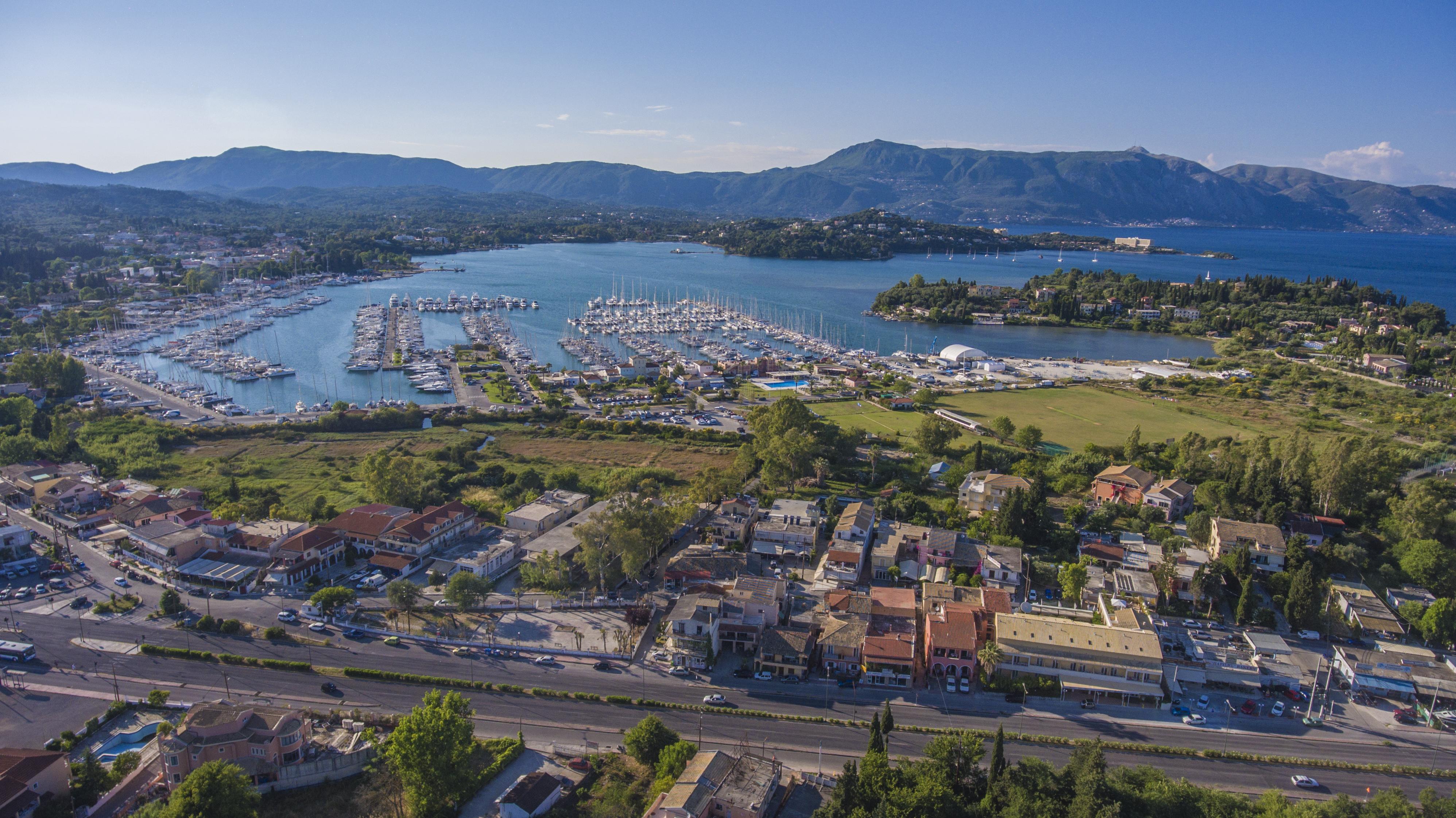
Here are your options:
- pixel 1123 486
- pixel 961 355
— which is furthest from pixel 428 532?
pixel 961 355

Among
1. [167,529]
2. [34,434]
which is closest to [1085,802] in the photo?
[167,529]

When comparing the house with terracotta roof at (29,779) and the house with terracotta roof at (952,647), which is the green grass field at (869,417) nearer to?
the house with terracotta roof at (952,647)

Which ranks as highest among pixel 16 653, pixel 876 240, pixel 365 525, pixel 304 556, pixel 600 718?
pixel 876 240

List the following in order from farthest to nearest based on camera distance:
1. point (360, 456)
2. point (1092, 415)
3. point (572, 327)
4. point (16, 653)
Result: point (572, 327)
point (1092, 415)
point (360, 456)
point (16, 653)

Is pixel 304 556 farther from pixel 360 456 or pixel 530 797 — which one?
pixel 360 456

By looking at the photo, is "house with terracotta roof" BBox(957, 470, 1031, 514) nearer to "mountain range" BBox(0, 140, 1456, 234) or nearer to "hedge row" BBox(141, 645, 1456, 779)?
"hedge row" BBox(141, 645, 1456, 779)

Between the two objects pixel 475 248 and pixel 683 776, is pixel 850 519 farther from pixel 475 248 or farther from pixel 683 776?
pixel 475 248

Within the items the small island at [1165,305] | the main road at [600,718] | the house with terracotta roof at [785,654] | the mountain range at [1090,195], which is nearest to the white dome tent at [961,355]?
the small island at [1165,305]
